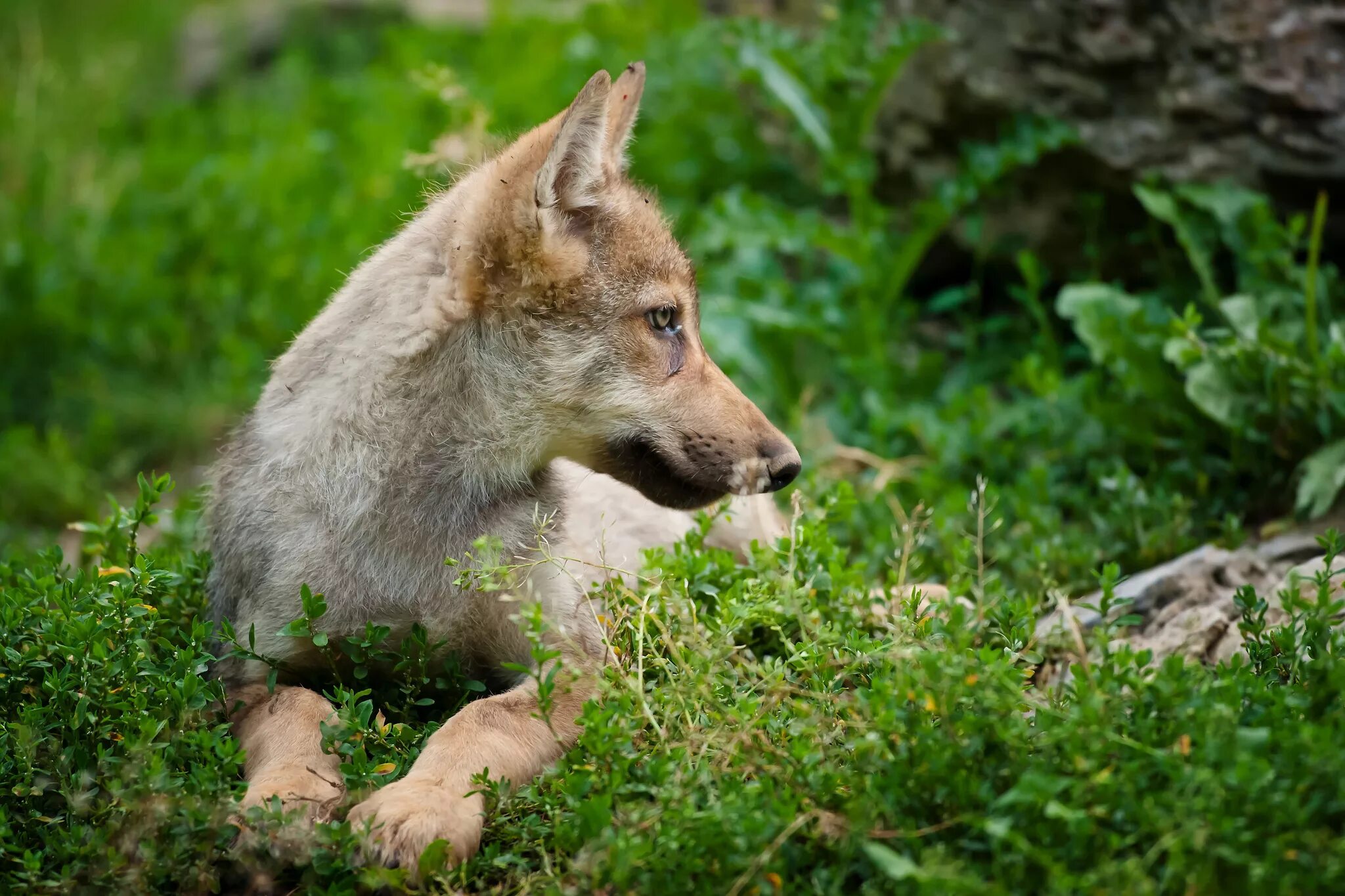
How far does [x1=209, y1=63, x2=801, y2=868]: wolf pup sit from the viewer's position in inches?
148

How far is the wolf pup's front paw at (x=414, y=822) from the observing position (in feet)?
9.84

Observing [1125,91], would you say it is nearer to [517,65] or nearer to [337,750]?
[337,750]

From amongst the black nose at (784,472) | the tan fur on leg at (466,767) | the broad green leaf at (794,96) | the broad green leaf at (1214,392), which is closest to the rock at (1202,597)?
the broad green leaf at (1214,392)

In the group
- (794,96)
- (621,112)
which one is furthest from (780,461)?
(794,96)

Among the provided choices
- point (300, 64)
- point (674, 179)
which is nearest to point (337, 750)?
point (674, 179)

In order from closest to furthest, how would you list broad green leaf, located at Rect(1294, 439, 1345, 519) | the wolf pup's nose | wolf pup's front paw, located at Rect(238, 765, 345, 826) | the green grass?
the green grass < wolf pup's front paw, located at Rect(238, 765, 345, 826) < the wolf pup's nose < broad green leaf, located at Rect(1294, 439, 1345, 519)

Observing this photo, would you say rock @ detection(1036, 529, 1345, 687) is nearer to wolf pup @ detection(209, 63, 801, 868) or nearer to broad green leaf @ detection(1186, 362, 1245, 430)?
broad green leaf @ detection(1186, 362, 1245, 430)

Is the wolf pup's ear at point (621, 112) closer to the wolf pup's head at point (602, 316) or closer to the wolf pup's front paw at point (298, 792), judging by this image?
the wolf pup's head at point (602, 316)

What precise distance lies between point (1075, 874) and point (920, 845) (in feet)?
1.09

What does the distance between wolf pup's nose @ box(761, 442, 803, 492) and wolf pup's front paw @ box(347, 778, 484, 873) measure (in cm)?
134

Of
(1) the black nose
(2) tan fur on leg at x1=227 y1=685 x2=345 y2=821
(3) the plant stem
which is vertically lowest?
(2) tan fur on leg at x1=227 y1=685 x2=345 y2=821

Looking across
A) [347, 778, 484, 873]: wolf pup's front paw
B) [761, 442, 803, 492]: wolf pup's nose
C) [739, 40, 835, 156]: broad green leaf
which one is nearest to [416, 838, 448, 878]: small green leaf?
[347, 778, 484, 873]: wolf pup's front paw

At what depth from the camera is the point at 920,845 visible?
282cm

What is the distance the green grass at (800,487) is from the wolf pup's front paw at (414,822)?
0.20ft
